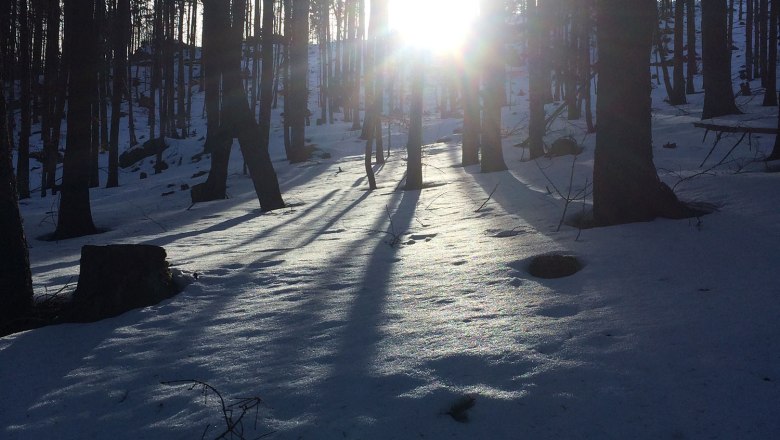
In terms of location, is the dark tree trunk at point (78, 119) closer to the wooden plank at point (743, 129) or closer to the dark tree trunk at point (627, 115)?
the dark tree trunk at point (627, 115)

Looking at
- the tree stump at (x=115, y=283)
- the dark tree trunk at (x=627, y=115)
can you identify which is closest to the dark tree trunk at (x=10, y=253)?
the tree stump at (x=115, y=283)

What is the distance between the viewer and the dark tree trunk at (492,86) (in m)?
13.2

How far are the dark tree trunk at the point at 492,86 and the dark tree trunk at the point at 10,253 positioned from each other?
995 centimetres

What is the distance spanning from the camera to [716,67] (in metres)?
15.6

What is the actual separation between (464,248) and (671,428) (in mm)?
3317

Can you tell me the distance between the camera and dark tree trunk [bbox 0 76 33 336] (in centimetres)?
438

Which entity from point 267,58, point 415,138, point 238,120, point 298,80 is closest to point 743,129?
point 415,138

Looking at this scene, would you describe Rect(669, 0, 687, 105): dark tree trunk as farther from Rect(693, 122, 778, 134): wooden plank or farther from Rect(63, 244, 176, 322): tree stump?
Rect(63, 244, 176, 322): tree stump

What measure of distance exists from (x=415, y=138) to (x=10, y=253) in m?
8.90

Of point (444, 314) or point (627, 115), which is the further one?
point (627, 115)

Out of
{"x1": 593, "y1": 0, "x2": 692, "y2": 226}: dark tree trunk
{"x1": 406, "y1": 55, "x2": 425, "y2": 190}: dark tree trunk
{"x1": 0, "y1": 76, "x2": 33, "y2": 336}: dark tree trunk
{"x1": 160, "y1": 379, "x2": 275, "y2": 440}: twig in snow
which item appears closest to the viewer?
{"x1": 160, "y1": 379, "x2": 275, "y2": 440}: twig in snow

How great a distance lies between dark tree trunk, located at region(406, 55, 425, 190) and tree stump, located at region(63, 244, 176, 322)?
8.09 meters

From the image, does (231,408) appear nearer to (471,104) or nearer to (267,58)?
(471,104)

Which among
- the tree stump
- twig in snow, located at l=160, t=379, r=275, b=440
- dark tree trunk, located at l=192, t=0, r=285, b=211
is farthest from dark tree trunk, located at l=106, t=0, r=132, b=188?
twig in snow, located at l=160, t=379, r=275, b=440
